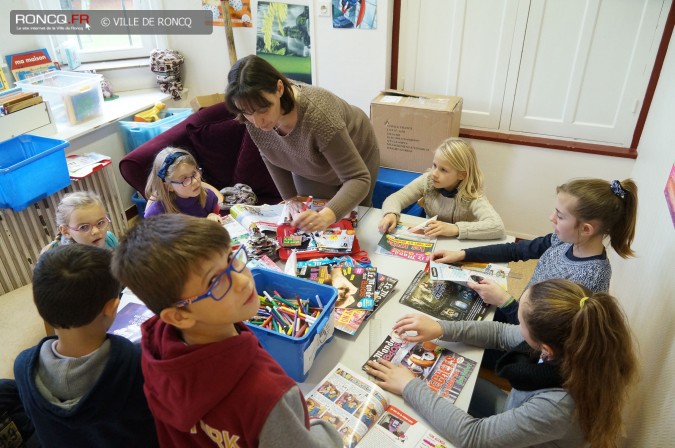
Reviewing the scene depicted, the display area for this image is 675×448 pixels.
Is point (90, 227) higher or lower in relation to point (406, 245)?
higher

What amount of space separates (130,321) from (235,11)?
267cm

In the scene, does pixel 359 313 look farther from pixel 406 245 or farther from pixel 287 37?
pixel 287 37

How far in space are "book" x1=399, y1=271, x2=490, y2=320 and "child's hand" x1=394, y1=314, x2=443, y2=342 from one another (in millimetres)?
115

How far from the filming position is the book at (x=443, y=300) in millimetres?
1396

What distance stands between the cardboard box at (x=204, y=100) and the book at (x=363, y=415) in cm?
273

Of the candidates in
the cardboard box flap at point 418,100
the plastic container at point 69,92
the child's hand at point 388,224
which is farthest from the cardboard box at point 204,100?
the child's hand at point 388,224

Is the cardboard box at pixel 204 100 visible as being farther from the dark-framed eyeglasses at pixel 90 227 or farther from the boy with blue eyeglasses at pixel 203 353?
the boy with blue eyeglasses at pixel 203 353

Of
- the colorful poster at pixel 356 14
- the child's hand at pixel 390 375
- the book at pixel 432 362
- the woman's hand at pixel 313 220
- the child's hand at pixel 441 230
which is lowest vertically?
the book at pixel 432 362

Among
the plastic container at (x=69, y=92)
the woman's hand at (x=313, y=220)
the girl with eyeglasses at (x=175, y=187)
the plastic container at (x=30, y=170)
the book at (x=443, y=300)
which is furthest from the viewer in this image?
the plastic container at (x=69, y=92)

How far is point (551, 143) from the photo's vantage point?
2.86m

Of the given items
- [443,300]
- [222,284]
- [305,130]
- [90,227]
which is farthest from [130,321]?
[443,300]

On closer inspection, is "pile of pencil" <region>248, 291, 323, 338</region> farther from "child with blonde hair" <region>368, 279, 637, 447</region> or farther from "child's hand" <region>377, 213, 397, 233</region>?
"child's hand" <region>377, 213, 397, 233</region>

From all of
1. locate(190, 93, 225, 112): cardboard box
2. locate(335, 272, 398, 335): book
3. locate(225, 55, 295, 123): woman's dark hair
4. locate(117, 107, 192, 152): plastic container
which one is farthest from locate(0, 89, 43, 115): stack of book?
locate(335, 272, 398, 335): book

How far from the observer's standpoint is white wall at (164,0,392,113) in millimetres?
2990
